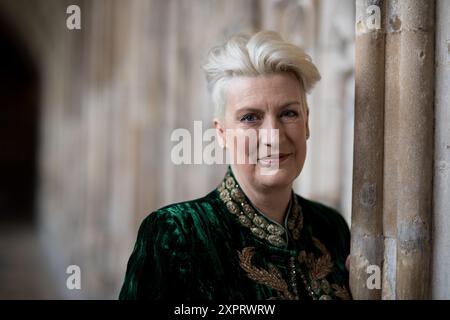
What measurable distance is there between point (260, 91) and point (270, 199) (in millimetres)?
231

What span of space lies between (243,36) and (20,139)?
6.43 m

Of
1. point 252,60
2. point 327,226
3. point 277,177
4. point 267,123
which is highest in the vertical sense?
point 252,60

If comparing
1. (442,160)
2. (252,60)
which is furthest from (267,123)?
(442,160)

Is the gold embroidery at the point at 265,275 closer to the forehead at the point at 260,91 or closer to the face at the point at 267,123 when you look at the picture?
the face at the point at 267,123

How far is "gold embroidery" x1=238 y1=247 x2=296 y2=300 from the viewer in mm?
1197

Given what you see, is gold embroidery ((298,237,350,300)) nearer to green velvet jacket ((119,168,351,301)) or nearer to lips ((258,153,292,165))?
green velvet jacket ((119,168,351,301))

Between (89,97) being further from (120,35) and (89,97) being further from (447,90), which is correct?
(447,90)

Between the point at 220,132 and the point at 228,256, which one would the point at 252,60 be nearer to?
the point at 220,132

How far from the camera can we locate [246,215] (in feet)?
4.09

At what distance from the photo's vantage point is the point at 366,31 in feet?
4.07

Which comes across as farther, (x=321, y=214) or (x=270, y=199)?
(x=321, y=214)

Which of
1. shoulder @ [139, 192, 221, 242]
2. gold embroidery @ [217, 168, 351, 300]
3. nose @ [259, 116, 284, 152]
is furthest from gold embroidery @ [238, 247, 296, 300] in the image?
nose @ [259, 116, 284, 152]

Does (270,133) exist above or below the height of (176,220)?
above
